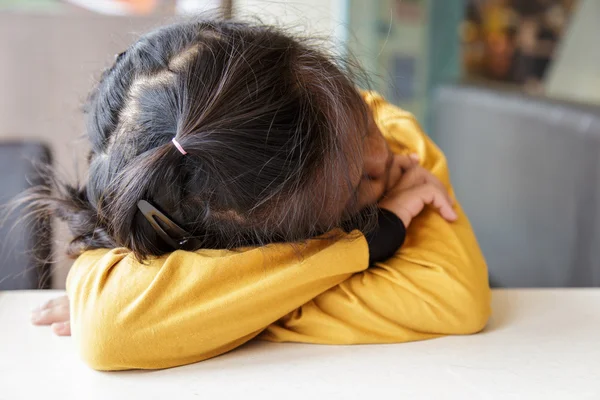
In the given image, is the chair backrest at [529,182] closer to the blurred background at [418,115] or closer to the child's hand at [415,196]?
the blurred background at [418,115]

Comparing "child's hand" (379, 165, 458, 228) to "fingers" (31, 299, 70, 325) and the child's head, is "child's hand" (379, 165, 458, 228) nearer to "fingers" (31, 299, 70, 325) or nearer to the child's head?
the child's head

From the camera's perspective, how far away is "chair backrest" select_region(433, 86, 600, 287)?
1.25 meters

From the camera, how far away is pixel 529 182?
59.4 inches

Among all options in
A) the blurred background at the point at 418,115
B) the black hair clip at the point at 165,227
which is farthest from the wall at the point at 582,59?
the black hair clip at the point at 165,227

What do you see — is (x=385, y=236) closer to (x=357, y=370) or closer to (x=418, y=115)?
(x=357, y=370)

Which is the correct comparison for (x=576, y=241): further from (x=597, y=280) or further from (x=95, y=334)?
(x=95, y=334)

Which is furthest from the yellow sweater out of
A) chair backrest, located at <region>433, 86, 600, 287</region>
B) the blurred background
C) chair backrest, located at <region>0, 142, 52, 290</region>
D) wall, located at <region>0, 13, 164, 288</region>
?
wall, located at <region>0, 13, 164, 288</region>

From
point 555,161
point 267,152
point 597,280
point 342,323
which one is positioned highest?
point 267,152

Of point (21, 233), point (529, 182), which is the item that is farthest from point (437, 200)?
point (529, 182)

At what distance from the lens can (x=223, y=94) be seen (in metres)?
0.52

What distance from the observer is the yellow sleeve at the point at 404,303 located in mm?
586

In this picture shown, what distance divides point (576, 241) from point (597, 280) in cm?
9

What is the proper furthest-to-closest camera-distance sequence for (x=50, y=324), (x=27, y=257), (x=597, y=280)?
(x=597, y=280), (x=27, y=257), (x=50, y=324)

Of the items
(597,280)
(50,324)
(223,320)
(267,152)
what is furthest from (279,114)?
(597,280)
